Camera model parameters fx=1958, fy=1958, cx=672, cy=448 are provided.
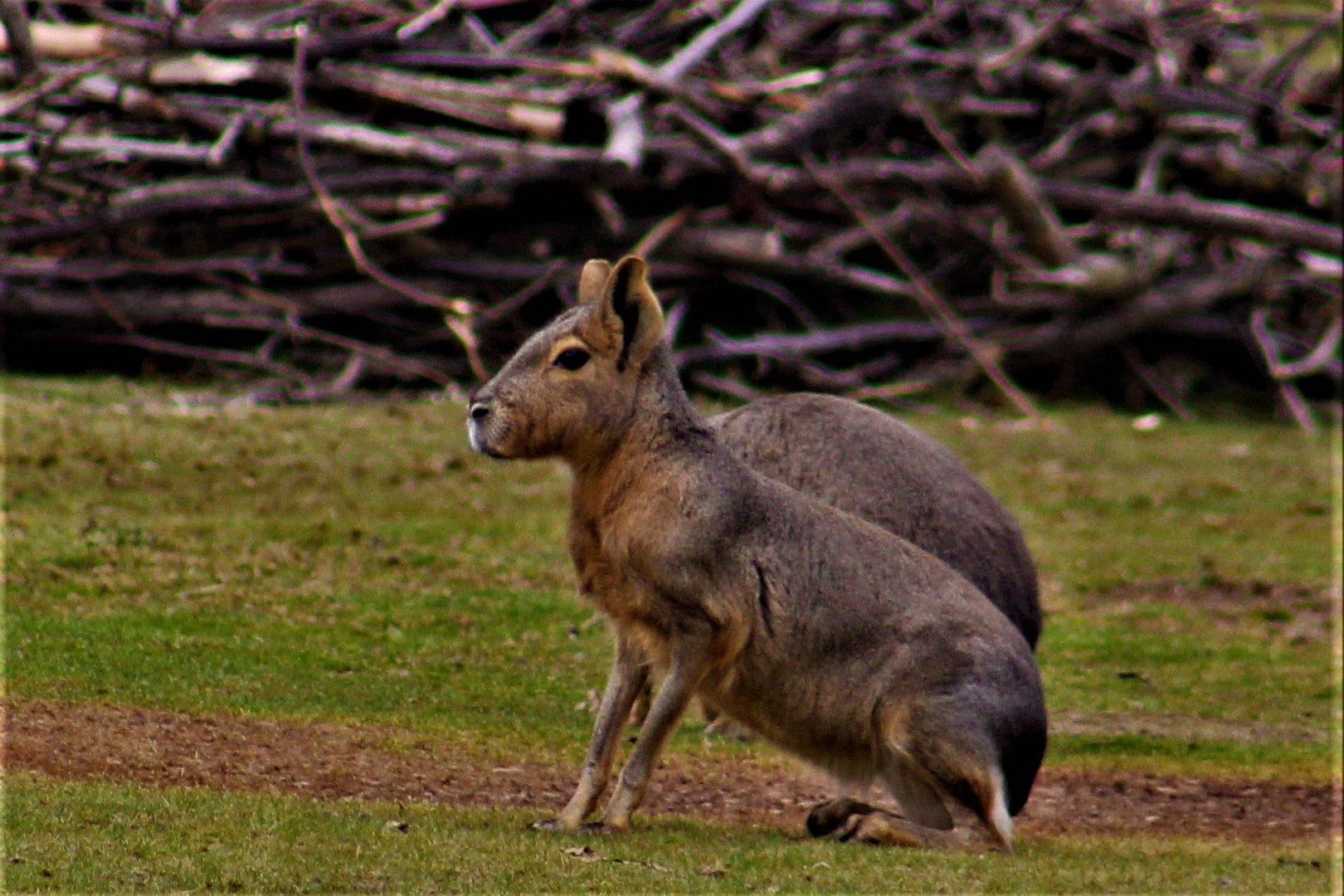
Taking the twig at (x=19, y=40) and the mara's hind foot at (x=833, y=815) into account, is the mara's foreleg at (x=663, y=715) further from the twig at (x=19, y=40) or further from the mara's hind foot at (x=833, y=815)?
the twig at (x=19, y=40)

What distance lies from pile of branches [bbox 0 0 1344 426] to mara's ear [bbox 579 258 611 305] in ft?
20.0

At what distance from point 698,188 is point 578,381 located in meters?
9.64

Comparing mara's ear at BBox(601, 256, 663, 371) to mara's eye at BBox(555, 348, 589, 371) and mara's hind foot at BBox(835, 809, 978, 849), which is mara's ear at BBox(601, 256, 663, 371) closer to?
mara's eye at BBox(555, 348, 589, 371)

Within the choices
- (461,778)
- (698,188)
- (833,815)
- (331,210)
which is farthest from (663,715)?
(698,188)

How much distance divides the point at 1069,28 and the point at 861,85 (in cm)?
346

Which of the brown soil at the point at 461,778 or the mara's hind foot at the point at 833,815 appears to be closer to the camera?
the brown soil at the point at 461,778

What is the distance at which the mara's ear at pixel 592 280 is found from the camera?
751 centimetres

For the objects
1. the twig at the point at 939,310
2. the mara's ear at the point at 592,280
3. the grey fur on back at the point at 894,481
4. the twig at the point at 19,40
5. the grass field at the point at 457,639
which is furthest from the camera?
→ the twig at the point at 939,310

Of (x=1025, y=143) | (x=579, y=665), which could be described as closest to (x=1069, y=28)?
(x=1025, y=143)

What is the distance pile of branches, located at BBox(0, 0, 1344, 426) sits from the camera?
14633 millimetres

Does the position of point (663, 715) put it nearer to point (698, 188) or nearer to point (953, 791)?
point (953, 791)

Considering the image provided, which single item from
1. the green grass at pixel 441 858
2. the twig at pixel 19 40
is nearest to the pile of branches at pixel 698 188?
the twig at pixel 19 40

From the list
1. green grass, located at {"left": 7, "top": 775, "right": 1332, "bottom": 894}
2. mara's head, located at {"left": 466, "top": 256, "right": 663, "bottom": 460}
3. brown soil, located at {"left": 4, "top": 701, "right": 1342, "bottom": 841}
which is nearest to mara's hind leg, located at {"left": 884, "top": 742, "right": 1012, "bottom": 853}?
green grass, located at {"left": 7, "top": 775, "right": 1332, "bottom": 894}

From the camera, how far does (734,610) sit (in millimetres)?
6883
